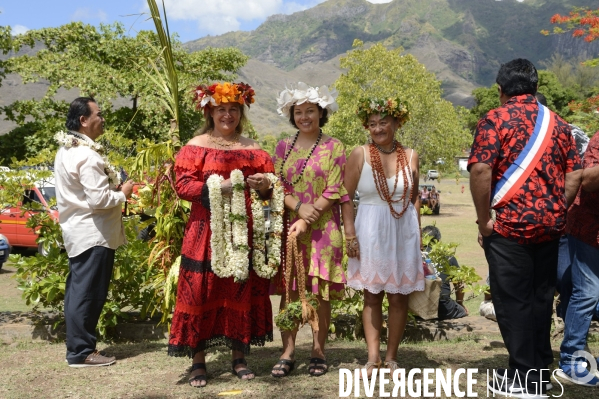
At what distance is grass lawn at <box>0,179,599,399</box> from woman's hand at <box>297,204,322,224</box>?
1130mm

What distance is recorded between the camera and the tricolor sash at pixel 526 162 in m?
3.81

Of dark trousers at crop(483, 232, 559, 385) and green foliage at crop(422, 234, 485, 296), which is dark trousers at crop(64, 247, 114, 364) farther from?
green foliage at crop(422, 234, 485, 296)

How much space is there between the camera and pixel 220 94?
14.3ft

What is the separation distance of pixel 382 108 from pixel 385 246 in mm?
994

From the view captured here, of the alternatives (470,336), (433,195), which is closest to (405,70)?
(433,195)

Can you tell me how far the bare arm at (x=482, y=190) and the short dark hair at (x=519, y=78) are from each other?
0.58 m

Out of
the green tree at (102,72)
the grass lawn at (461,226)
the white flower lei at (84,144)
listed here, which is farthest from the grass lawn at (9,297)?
the green tree at (102,72)

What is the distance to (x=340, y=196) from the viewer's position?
4.49 m

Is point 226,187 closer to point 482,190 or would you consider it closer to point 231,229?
point 231,229

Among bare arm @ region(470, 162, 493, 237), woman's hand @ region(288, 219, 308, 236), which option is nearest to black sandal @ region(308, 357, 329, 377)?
woman's hand @ region(288, 219, 308, 236)

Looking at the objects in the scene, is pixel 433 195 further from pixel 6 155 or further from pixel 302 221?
pixel 302 221

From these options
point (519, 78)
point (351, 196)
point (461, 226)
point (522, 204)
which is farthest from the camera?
point (461, 226)

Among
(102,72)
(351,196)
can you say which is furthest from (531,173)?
(102,72)

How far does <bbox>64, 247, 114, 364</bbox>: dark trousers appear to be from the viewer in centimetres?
491
